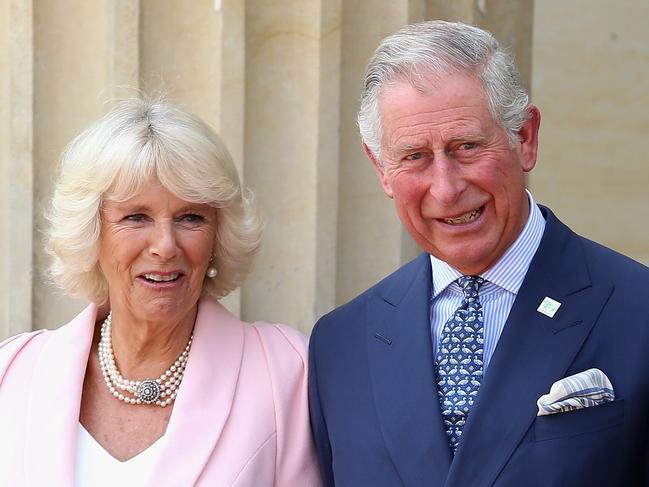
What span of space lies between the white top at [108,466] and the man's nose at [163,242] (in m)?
0.50

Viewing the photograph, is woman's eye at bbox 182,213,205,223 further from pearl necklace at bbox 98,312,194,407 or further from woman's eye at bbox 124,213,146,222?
pearl necklace at bbox 98,312,194,407

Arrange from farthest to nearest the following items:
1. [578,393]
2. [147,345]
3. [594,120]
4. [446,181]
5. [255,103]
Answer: [594,120], [255,103], [147,345], [446,181], [578,393]

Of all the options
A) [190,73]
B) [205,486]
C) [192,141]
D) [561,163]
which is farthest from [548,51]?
[205,486]

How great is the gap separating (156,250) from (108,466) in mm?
601

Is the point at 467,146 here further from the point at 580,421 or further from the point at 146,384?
the point at 146,384

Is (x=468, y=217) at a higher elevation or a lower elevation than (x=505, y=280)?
higher

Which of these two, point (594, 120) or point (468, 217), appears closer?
point (468, 217)

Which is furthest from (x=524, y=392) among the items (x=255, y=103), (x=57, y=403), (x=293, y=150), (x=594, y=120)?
(x=594, y=120)

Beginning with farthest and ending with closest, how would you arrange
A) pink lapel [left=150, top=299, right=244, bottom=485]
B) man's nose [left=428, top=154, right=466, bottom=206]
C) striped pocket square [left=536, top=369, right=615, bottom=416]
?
pink lapel [left=150, top=299, right=244, bottom=485], man's nose [left=428, top=154, right=466, bottom=206], striped pocket square [left=536, top=369, right=615, bottom=416]

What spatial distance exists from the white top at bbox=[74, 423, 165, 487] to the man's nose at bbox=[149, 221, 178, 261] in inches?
19.7

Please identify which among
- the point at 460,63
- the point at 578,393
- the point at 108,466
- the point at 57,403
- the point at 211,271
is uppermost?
the point at 460,63

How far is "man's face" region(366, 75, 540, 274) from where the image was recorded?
10.7ft

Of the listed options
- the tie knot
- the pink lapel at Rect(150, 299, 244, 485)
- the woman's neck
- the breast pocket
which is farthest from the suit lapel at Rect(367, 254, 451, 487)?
the woman's neck

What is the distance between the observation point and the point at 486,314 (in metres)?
3.39
